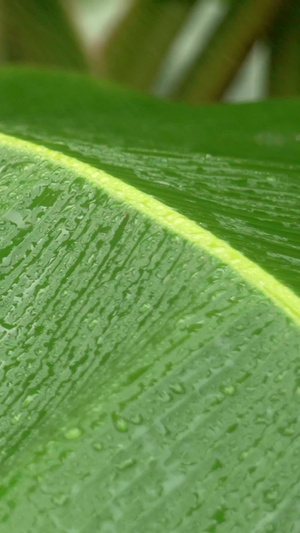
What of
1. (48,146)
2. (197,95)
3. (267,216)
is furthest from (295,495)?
(197,95)

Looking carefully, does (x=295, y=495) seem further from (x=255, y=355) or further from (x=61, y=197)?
(x=61, y=197)

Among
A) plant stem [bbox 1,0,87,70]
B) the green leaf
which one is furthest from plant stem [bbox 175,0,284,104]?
the green leaf

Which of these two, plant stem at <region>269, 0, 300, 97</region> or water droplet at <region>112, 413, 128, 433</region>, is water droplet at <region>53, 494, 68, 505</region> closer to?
water droplet at <region>112, 413, 128, 433</region>

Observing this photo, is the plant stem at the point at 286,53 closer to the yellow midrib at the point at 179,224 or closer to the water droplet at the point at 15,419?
the yellow midrib at the point at 179,224

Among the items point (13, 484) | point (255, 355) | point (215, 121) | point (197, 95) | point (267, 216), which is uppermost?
point (197, 95)

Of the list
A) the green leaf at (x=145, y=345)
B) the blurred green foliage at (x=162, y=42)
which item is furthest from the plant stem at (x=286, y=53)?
the green leaf at (x=145, y=345)
